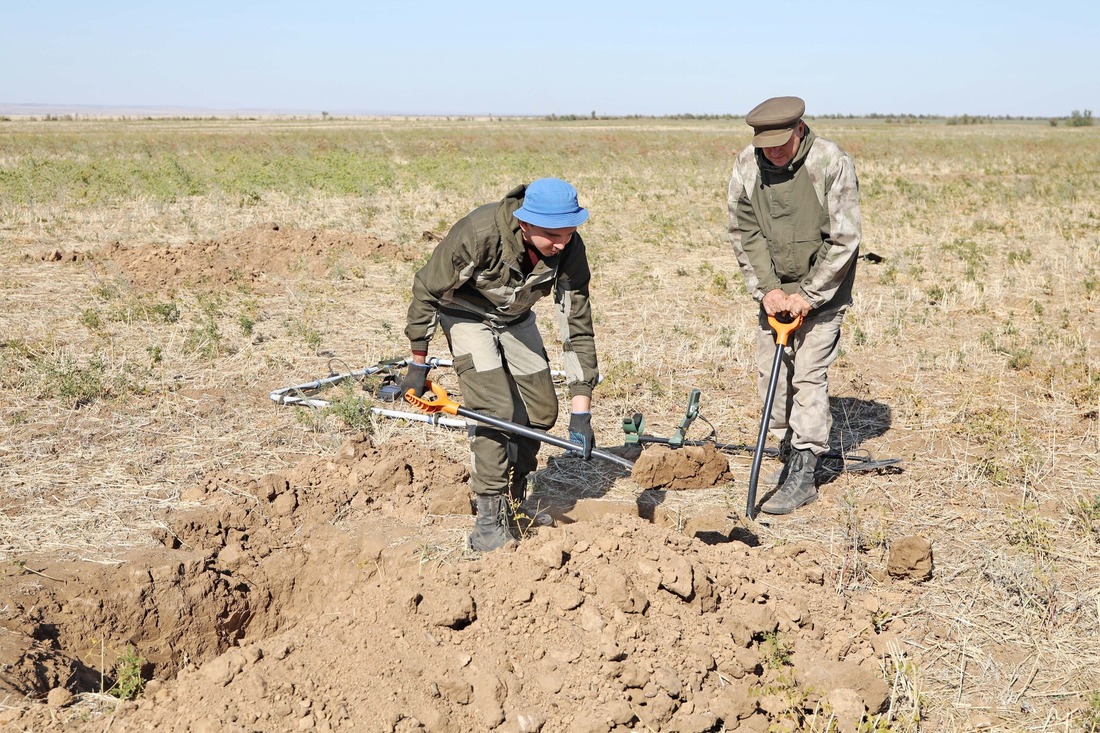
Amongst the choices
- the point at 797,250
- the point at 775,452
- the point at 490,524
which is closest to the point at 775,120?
the point at 797,250

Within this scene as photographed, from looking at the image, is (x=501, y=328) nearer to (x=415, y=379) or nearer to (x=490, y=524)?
(x=415, y=379)

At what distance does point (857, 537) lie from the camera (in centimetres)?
473

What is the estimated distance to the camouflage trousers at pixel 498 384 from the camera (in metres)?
4.51

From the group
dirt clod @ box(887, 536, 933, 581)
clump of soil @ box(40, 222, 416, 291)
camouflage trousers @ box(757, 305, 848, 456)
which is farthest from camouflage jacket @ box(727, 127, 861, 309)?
clump of soil @ box(40, 222, 416, 291)

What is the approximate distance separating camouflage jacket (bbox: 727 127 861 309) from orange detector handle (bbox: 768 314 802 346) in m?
0.14

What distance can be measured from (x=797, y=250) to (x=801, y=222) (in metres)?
0.16

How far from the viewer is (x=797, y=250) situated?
5.13 m

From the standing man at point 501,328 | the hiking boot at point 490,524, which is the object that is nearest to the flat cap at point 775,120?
the standing man at point 501,328

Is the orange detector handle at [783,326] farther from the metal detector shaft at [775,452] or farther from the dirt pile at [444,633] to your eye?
the dirt pile at [444,633]

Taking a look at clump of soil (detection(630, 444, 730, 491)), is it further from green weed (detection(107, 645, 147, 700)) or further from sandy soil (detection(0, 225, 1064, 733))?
green weed (detection(107, 645, 147, 700))

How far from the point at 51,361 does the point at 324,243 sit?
5.09 metres

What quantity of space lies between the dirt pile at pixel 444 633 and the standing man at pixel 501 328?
498mm

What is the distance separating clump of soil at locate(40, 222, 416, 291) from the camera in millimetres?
10430

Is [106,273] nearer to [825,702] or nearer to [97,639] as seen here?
[97,639]
